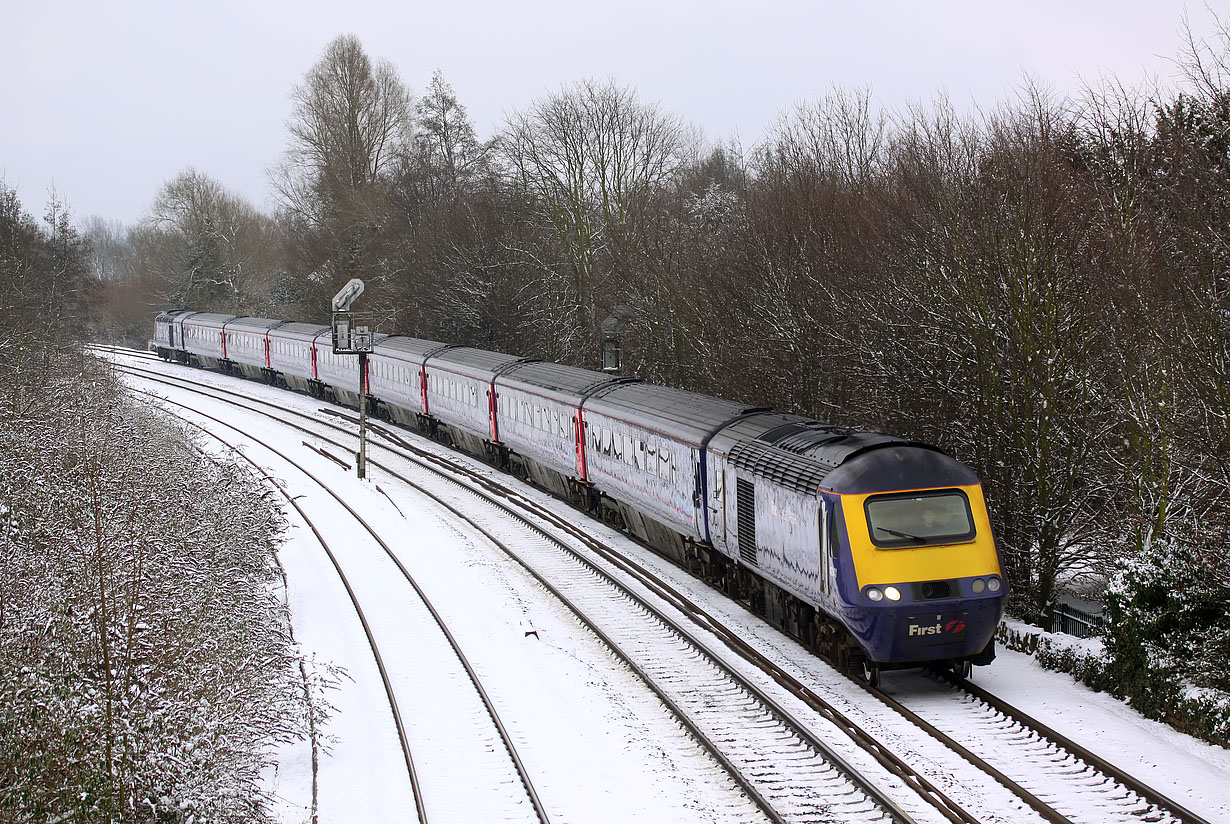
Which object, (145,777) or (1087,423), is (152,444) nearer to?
(145,777)

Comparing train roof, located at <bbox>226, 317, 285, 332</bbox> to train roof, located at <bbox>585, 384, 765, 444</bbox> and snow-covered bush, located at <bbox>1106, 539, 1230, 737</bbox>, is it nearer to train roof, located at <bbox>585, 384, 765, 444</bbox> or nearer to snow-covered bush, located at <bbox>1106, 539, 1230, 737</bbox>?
train roof, located at <bbox>585, 384, 765, 444</bbox>

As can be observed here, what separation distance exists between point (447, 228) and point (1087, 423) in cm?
3264

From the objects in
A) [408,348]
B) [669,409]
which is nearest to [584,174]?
[408,348]

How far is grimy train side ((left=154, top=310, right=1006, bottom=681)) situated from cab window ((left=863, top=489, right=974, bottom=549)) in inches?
0.6

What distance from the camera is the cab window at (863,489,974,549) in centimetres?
1244

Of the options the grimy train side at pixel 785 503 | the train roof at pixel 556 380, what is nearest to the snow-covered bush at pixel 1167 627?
the grimy train side at pixel 785 503

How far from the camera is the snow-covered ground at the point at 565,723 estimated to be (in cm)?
1009

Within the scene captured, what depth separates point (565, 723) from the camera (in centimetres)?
1223

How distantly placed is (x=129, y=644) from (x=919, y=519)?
338 inches

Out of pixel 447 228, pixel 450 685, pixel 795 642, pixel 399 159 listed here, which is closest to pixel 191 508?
pixel 450 685

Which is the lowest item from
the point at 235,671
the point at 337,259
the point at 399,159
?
the point at 235,671

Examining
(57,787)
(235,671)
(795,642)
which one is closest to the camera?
(57,787)

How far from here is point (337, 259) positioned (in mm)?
55750

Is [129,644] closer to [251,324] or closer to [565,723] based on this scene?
[565,723]
